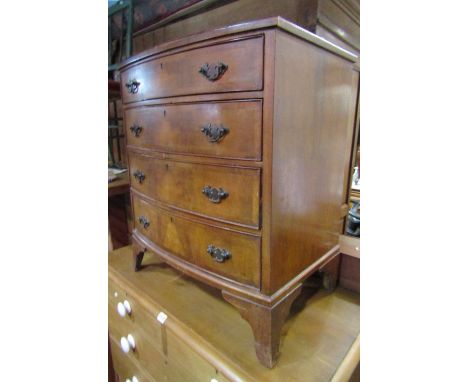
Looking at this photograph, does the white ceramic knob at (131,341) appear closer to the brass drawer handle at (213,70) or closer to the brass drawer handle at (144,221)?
the brass drawer handle at (144,221)

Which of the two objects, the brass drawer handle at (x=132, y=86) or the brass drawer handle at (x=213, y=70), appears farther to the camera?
the brass drawer handle at (x=132, y=86)

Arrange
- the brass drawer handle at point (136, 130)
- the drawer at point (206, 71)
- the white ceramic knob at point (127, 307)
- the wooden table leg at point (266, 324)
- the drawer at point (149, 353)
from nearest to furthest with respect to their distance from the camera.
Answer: the drawer at point (206, 71) → the wooden table leg at point (266, 324) → the drawer at point (149, 353) → the brass drawer handle at point (136, 130) → the white ceramic knob at point (127, 307)

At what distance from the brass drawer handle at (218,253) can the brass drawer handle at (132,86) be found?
0.61 m

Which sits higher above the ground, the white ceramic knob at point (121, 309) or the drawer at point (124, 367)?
the white ceramic knob at point (121, 309)

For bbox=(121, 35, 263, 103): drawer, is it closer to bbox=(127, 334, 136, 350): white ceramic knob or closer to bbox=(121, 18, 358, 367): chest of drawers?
bbox=(121, 18, 358, 367): chest of drawers

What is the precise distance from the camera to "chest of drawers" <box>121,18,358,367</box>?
2.22 feet

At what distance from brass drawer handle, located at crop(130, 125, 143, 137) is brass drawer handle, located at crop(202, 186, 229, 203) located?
A: 1.28 feet

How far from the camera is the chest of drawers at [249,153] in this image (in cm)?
68

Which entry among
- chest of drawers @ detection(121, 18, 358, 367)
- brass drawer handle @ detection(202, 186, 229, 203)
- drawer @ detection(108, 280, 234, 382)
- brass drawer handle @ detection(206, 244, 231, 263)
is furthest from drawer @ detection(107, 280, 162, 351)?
brass drawer handle @ detection(202, 186, 229, 203)

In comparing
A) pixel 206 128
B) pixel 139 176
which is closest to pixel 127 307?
pixel 139 176

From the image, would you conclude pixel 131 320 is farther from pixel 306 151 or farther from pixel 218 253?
pixel 306 151

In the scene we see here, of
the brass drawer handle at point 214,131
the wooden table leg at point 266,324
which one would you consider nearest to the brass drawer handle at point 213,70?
the brass drawer handle at point 214,131
